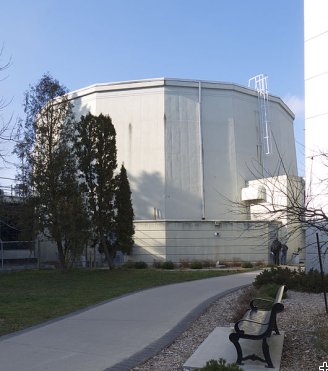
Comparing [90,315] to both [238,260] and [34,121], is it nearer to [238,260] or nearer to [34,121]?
[34,121]

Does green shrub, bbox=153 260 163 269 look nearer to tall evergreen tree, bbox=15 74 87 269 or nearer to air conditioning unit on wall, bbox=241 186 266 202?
tall evergreen tree, bbox=15 74 87 269

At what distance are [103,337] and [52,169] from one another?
18.9m

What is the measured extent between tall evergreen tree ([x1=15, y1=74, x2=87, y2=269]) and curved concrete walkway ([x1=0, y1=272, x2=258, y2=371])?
12.8 m

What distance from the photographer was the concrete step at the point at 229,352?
6395 mm

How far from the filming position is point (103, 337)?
8695mm

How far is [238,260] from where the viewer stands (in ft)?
106

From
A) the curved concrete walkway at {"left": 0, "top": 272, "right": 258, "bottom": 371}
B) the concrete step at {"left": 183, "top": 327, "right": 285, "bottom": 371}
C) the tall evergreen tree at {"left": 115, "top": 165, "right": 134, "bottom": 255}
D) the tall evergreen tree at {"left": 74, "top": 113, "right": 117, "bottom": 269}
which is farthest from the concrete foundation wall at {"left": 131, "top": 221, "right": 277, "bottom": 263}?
the concrete step at {"left": 183, "top": 327, "right": 285, "bottom": 371}

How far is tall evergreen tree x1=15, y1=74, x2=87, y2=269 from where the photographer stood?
1023 inches

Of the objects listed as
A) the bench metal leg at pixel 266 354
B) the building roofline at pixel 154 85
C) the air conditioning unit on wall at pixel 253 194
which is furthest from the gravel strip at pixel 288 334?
the building roofline at pixel 154 85

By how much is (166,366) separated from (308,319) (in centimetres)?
367

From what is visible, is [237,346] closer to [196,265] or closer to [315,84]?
[315,84]

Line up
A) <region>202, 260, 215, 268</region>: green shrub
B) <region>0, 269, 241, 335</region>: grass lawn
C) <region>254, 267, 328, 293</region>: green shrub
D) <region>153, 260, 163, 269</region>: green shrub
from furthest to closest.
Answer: <region>202, 260, 215, 268</region>: green shrub → <region>153, 260, 163, 269</region>: green shrub → <region>254, 267, 328, 293</region>: green shrub → <region>0, 269, 241, 335</region>: grass lawn

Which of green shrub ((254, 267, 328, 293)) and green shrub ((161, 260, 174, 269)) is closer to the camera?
green shrub ((254, 267, 328, 293))

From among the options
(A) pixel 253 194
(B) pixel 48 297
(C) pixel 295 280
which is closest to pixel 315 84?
(C) pixel 295 280
